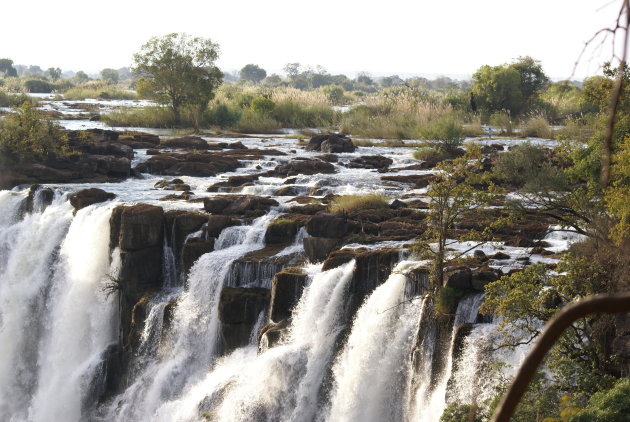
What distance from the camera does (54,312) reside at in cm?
1888

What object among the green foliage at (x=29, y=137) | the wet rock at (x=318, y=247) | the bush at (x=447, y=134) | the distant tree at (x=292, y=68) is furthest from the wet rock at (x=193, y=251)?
the distant tree at (x=292, y=68)

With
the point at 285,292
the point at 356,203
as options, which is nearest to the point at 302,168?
the point at 356,203

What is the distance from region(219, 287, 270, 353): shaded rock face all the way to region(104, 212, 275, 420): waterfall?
30 cm

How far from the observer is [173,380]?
15172 millimetres

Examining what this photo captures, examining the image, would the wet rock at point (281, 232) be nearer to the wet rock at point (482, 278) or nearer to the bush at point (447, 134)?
the wet rock at point (482, 278)

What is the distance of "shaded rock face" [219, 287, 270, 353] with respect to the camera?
14633 mm

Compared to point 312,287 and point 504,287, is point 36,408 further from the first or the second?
point 504,287

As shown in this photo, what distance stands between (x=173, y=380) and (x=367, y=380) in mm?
4678

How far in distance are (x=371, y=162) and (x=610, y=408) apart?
16811 mm

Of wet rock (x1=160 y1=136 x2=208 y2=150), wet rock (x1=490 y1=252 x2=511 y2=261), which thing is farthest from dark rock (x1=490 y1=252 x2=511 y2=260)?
wet rock (x1=160 y1=136 x2=208 y2=150)

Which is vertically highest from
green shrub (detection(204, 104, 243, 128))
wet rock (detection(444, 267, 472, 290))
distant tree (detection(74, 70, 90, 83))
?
distant tree (detection(74, 70, 90, 83))

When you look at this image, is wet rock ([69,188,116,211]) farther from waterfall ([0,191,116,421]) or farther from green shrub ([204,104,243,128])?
green shrub ([204,104,243,128])

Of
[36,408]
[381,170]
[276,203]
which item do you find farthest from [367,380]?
[381,170]

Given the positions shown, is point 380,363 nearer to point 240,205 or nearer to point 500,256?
point 500,256
